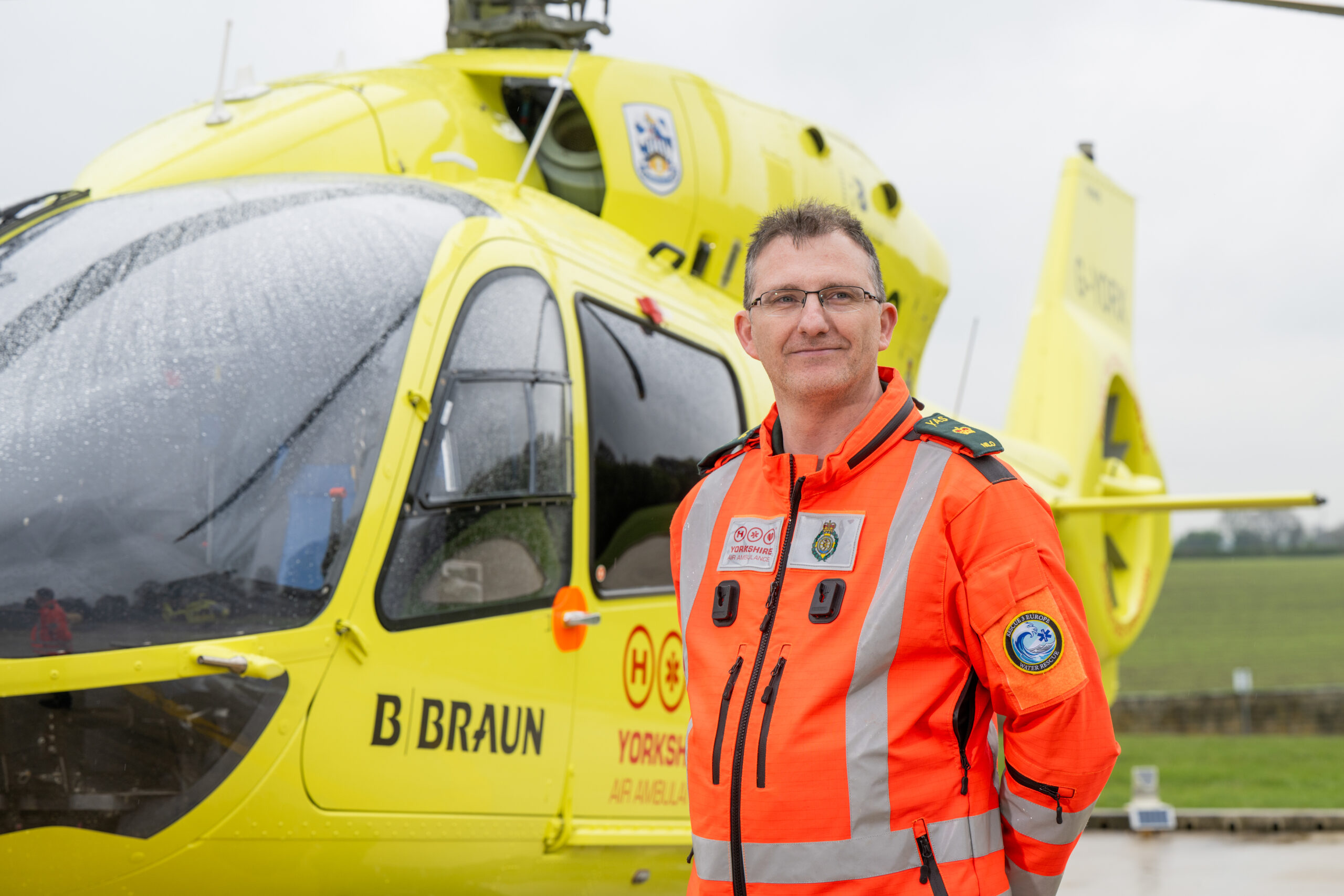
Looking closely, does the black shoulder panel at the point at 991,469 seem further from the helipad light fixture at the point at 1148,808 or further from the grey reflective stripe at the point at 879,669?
the helipad light fixture at the point at 1148,808

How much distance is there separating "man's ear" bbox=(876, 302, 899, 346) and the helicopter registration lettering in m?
1.34

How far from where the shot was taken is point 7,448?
2447 millimetres

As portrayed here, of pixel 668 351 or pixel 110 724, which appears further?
pixel 668 351

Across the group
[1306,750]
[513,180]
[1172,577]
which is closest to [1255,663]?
[1306,750]

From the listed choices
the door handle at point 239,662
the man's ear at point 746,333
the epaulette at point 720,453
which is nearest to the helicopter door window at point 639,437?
the door handle at point 239,662

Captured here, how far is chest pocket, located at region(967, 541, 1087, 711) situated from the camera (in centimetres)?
164

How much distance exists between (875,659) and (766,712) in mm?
165

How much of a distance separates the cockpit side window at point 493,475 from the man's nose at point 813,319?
3.96 feet

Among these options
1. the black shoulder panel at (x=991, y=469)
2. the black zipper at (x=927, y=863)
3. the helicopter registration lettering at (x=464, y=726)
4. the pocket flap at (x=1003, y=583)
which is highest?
the black shoulder panel at (x=991, y=469)

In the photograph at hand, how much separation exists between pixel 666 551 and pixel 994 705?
2.00 meters

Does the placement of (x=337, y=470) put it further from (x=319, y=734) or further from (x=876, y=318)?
(x=876, y=318)

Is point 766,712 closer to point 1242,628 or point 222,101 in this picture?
point 222,101

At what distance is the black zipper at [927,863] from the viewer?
1625 mm

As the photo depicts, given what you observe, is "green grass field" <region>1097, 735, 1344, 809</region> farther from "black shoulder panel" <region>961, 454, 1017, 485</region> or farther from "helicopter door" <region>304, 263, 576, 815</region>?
"black shoulder panel" <region>961, 454, 1017, 485</region>
